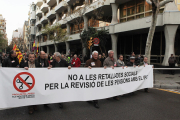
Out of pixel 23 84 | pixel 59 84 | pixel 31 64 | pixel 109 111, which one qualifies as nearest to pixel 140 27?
pixel 109 111

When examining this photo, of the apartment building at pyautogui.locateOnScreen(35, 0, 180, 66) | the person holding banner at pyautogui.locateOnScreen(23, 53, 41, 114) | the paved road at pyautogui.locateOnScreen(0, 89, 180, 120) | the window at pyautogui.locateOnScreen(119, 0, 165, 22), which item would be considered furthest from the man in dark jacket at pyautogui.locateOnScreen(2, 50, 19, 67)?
the window at pyautogui.locateOnScreen(119, 0, 165, 22)

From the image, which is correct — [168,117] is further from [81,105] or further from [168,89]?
[168,89]

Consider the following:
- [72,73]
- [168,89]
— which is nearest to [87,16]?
[168,89]

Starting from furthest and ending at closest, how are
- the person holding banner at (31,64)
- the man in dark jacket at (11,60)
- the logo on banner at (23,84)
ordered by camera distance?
the man in dark jacket at (11,60), the person holding banner at (31,64), the logo on banner at (23,84)

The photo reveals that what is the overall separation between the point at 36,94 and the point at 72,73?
3.91ft

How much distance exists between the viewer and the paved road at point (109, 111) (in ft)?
12.8

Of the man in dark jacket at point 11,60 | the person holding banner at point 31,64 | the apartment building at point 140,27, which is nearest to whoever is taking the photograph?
the person holding banner at point 31,64

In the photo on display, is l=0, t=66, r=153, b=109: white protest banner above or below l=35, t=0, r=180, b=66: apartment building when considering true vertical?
below

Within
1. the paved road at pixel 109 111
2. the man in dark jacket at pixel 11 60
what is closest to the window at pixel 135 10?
the paved road at pixel 109 111

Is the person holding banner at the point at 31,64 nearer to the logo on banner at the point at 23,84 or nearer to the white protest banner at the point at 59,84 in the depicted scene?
the white protest banner at the point at 59,84

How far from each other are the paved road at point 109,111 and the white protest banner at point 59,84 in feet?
0.94

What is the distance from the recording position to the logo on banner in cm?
404

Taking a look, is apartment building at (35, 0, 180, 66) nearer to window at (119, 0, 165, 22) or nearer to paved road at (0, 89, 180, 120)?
window at (119, 0, 165, 22)

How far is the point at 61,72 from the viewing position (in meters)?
4.59
